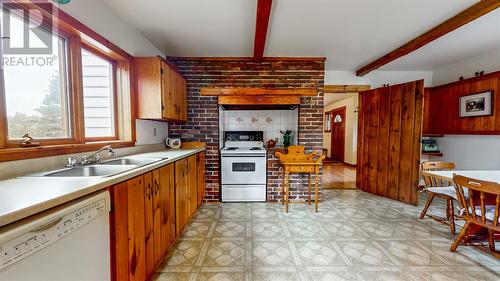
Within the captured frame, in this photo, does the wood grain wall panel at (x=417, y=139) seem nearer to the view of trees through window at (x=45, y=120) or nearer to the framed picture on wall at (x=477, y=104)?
the framed picture on wall at (x=477, y=104)

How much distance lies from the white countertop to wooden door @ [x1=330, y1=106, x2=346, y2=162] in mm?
7116

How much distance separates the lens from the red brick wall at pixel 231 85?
311 centimetres

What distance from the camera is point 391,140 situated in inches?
129

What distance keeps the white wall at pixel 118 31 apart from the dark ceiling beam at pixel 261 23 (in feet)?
4.77

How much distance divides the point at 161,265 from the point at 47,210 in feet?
3.95

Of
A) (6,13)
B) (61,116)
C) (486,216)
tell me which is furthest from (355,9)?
(61,116)

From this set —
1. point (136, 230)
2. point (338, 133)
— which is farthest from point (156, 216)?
point (338, 133)

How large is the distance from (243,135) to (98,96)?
6.75 feet

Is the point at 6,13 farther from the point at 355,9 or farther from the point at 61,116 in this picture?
the point at 355,9

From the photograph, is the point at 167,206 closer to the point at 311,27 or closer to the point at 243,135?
the point at 243,135

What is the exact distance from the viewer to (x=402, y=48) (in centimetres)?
276

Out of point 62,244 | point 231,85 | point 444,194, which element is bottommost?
point 444,194

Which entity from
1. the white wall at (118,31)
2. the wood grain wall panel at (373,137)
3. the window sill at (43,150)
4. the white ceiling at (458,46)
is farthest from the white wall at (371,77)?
the window sill at (43,150)

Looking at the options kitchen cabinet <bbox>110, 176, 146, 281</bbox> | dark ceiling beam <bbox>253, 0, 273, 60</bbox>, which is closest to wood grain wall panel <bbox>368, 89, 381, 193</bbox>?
dark ceiling beam <bbox>253, 0, 273, 60</bbox>
